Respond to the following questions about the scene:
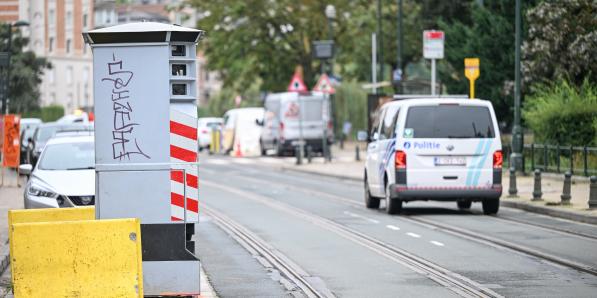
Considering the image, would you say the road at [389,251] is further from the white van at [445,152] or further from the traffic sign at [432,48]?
the traffic sign at [432,48]

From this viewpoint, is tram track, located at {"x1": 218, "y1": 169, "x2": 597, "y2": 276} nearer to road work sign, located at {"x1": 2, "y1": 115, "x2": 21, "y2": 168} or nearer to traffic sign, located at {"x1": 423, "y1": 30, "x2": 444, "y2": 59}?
traffic sign, located at {"x1": 423, "y1": 30, "x2": 444, "y2": 59}

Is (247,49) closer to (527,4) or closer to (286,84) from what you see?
(286,84)

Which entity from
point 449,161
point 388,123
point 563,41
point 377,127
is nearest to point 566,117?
point 563,41

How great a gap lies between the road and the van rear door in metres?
0.69

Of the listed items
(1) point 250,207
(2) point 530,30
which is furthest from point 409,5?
(1) point 250,207

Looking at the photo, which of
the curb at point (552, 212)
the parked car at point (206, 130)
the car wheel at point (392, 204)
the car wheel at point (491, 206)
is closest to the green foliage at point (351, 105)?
the parked car at point (206, 130)

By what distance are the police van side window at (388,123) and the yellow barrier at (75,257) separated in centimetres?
1373

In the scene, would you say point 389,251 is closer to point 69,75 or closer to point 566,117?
point 566,117

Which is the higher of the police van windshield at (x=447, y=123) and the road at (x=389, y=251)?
the police van windshield at (x=447, y=123)

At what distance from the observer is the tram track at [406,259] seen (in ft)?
45.1

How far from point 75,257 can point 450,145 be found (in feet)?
44.3

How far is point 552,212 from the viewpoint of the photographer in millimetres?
24203

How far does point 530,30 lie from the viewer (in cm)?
3916

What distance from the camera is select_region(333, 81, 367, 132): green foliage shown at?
70625 millimetres
